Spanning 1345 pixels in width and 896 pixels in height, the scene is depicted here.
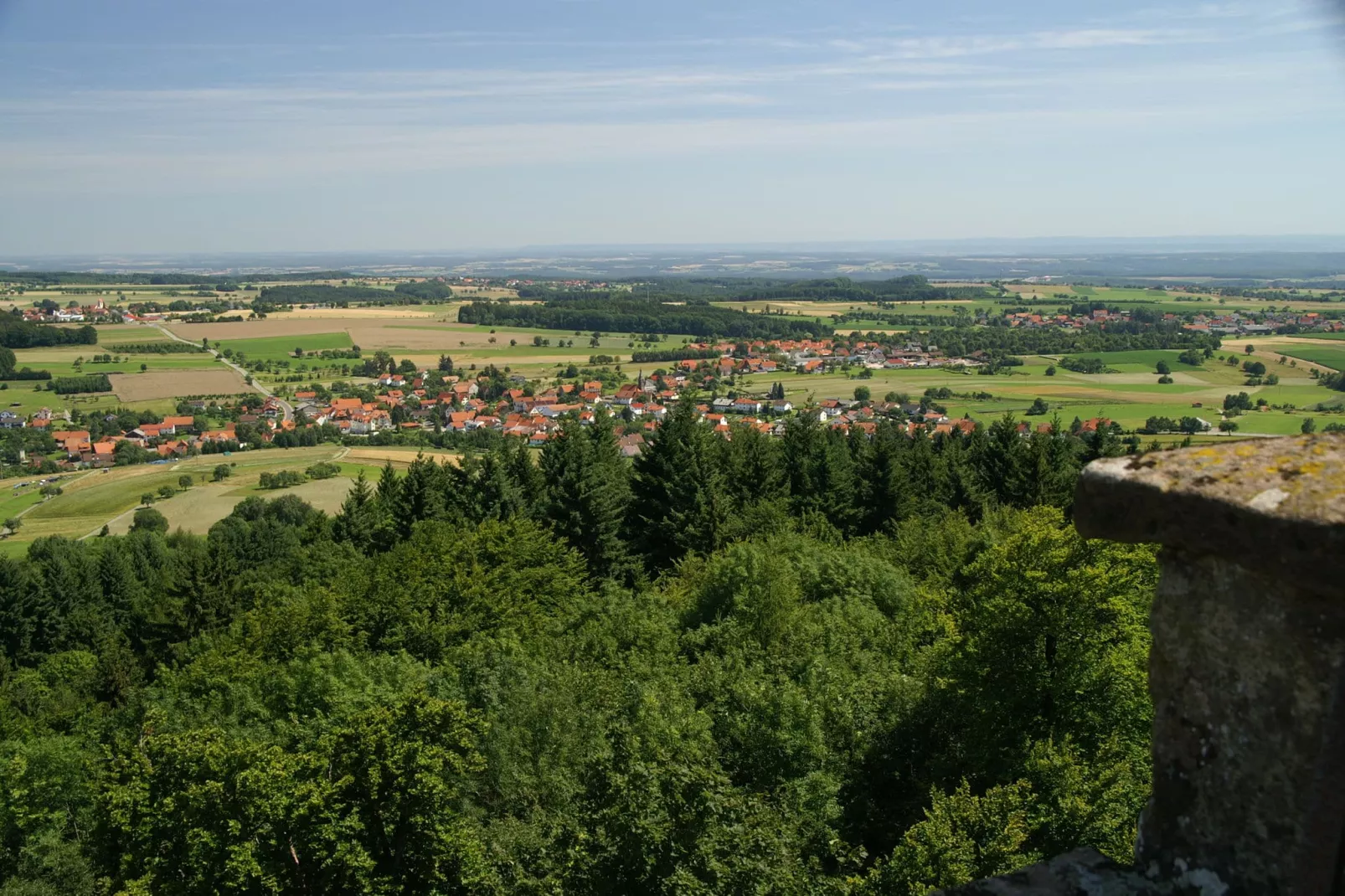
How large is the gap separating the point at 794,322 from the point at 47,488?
397 feet

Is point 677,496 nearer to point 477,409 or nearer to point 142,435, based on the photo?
point 477,409

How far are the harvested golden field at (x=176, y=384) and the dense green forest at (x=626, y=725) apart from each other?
94.3m

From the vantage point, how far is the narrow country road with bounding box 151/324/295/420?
105m

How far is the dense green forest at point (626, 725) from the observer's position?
1084 centimetres

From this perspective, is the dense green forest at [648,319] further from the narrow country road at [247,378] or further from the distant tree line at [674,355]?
the narrow country road at [247,378]

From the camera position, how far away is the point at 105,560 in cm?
5097

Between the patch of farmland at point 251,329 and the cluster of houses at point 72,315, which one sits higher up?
the cluster of houses at point 72,315

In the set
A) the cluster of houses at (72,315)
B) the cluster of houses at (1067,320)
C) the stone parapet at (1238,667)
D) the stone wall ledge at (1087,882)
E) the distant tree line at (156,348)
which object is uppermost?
the stone parapet at (1238,667)

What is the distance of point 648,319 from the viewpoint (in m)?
174

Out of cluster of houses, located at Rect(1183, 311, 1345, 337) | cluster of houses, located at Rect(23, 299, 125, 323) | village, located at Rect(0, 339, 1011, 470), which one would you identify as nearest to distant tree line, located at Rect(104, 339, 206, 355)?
cluster of houses, located at Rect(23, 299, 125, 323)

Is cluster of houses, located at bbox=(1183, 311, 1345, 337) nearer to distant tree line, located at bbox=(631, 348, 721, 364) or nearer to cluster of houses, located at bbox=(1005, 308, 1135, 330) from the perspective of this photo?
cluster of houses, located at bbox=(1005, 308, 1135, 330)

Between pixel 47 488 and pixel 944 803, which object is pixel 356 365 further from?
pixel 944 803

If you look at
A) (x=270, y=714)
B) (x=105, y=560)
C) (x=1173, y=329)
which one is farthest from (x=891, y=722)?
(x=1173, y=329)

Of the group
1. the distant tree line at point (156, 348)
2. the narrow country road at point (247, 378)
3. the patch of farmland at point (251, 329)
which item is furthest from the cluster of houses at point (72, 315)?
the distant tree line at point (156, 348)
